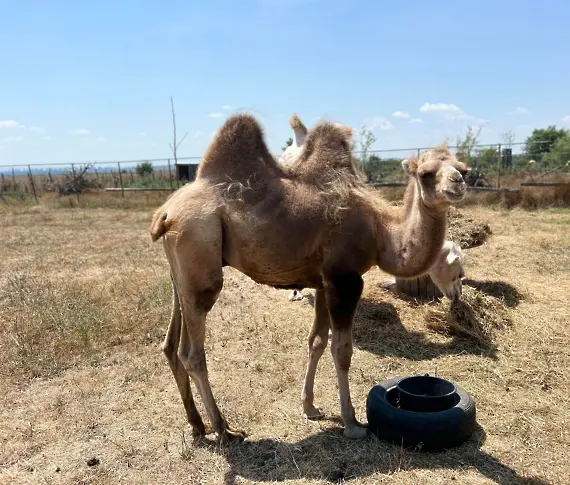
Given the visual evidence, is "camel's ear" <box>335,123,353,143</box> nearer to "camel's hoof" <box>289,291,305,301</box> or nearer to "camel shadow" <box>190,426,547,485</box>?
"camel shadow" <box>190,426,547,485</box>

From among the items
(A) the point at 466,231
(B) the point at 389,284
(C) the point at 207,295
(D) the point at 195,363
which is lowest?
(B) the point at 389,284

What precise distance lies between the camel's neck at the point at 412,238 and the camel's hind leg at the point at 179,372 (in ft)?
6.11

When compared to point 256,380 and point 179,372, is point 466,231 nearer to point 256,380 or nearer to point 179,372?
point 256,380

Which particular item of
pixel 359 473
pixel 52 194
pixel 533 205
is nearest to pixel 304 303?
pixel 359 473

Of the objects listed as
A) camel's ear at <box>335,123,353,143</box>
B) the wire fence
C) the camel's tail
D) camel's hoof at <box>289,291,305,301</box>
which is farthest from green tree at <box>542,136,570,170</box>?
the camel's tail

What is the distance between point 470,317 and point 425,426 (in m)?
3.06

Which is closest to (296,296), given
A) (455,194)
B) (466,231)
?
(466,231)

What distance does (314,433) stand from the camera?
4.47m

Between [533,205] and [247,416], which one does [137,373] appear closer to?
[247,416]

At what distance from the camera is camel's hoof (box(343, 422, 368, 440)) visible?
14.1 feet

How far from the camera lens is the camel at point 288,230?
4.09 m

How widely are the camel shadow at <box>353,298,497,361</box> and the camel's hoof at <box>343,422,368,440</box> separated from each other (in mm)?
1943

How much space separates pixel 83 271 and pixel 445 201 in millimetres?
8489

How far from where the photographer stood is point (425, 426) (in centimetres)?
398
